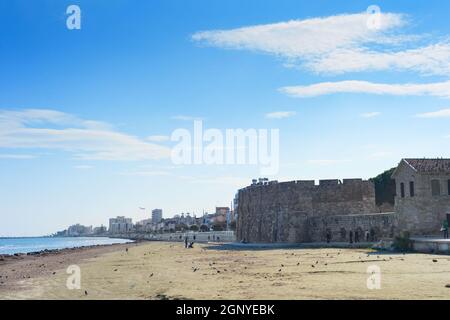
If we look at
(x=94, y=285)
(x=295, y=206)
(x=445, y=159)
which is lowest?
(x=94, y=285)

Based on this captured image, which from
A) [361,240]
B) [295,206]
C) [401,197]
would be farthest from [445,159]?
[295,206]

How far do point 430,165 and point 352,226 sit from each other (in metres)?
7.04

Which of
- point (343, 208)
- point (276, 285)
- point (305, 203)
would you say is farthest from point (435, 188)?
point (276, 285)

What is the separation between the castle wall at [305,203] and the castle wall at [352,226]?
1.18 m

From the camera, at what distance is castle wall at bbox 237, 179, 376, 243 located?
133 feet

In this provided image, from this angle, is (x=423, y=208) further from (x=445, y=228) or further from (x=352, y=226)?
(x=352, y=226)

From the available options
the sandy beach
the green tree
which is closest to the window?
the sandy beach

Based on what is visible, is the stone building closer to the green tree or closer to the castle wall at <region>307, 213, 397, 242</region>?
the castle wall at <region>307, 213, 397, 242</region>

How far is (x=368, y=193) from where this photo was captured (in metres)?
41.2

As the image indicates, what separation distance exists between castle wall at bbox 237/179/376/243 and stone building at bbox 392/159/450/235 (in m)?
8.84

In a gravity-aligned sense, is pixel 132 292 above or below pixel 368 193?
below
